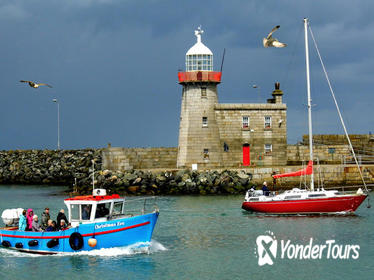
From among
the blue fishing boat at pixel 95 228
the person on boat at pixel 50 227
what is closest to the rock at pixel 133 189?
the blue fishing boat at pixel 95 228

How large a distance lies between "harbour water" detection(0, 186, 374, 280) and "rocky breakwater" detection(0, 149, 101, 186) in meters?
35.4

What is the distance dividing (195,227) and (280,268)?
10091mm

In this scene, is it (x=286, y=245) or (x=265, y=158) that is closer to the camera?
(x=286, y=245)

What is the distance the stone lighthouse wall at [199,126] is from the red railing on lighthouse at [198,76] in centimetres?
47

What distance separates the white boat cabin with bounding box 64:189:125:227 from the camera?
2877 cm

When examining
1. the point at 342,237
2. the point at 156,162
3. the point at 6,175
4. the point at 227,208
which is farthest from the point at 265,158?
the point at 6,175

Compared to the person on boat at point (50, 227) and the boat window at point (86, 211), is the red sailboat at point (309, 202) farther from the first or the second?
the person on boat at point (50, 227)

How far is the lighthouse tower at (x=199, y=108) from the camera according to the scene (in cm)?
5516

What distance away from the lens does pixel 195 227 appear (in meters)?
37.0

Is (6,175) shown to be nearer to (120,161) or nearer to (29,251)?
(120,161)

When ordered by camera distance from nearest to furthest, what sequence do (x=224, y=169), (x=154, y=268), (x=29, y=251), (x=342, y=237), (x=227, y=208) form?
(x=154, y=268)
(x=29, y=251)
(x=342, y=237)
(x=227, y=208)
(x=224, y=169)

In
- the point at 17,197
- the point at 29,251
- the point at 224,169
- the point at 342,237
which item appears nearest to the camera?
the point at 29,251

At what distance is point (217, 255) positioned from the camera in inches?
1169

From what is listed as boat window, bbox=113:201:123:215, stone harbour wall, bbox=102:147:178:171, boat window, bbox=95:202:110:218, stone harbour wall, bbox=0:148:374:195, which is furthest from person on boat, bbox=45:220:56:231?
stone harbour wall, bbox=102:147:178:171
